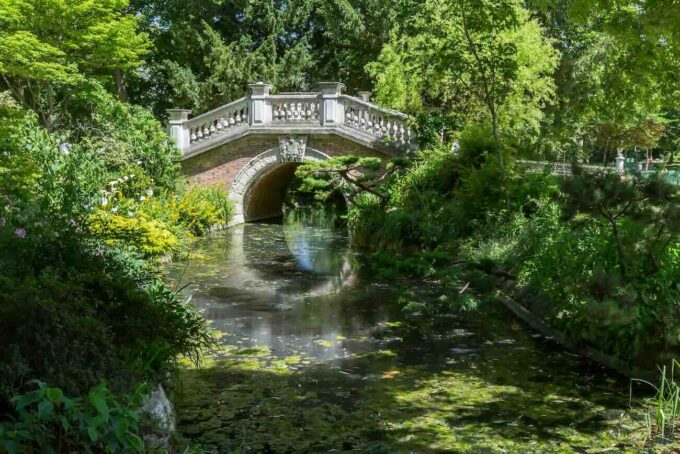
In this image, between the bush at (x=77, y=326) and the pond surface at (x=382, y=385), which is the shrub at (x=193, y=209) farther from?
the bush at (x=77, y=326)

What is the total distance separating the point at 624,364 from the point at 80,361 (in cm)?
458

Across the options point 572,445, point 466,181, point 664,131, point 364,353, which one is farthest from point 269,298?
point 664,131

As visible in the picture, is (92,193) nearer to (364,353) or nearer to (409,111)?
(364,353)

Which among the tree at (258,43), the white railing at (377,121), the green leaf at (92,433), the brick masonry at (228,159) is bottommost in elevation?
the green leaf at (92,433)

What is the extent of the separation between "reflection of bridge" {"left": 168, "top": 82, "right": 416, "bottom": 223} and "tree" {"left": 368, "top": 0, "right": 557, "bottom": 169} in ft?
2.64

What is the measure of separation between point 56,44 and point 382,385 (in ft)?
45.4

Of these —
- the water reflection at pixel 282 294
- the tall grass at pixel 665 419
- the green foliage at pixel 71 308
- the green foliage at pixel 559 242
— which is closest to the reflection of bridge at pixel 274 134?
the water reflection at pixel 282 294

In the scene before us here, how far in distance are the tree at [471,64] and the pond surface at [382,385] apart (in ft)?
13.2

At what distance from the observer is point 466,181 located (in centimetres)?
1159

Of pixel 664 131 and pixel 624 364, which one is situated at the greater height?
pixel 664 131

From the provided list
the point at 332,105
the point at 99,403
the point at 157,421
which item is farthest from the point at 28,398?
the point at 332,105

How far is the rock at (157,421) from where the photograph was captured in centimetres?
383

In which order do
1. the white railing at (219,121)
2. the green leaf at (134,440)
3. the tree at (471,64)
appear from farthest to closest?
1. the white railing at (219,121)
2. the tree at (471,64)
3. the green leaf at (134,440)

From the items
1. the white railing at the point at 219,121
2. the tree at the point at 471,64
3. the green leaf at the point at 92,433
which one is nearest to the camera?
the green leaf at the point at 92,433
